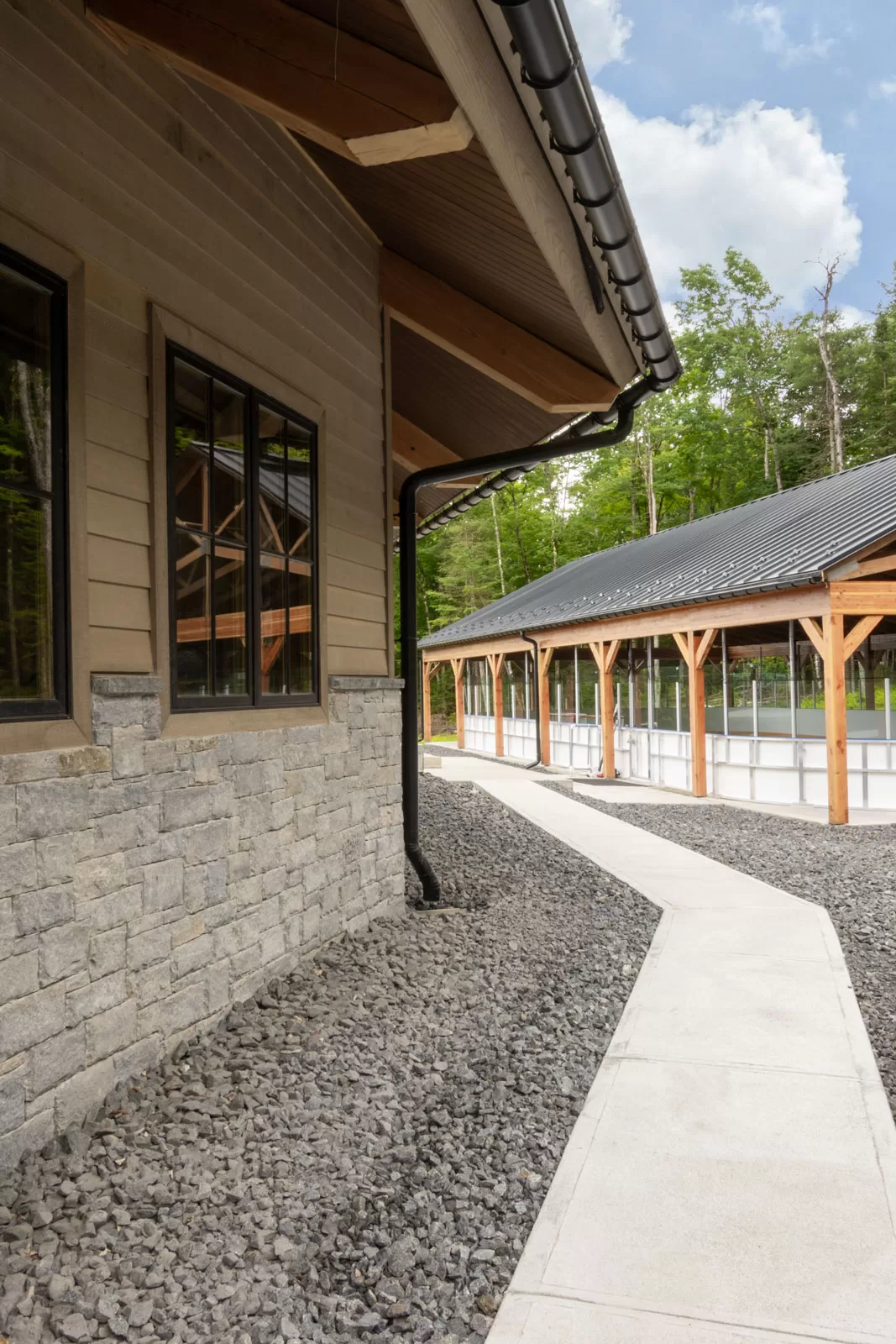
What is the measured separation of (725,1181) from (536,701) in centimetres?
1707

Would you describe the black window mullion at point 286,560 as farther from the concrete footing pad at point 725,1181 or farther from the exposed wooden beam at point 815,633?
the exposed wooden beam at point 815,633

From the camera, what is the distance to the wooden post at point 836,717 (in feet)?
32.8

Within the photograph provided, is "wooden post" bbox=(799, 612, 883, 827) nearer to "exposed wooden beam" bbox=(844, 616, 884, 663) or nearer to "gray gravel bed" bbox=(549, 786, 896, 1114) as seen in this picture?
"exposed wooden beam" bbox=(844, 616, 884, 663)

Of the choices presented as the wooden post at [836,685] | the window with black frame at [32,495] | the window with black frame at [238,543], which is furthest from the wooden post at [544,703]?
the window with black frame at [32,495]

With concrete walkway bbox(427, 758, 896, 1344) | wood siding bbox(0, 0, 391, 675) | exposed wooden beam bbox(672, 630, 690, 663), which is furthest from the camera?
exposed wooden beam bbox(672, 630, 690, 663)

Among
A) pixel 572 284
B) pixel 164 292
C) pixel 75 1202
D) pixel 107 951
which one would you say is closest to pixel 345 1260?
pixel 75 1202

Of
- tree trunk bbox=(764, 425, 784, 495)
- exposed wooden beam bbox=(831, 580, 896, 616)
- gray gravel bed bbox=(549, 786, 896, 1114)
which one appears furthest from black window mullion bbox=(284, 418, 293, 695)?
tree trunk bbox=(764, 425, 784, 495)

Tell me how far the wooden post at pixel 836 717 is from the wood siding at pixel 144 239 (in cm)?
659

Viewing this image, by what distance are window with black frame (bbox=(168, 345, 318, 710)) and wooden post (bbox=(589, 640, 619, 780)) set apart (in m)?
10.3

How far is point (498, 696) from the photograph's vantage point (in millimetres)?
21719

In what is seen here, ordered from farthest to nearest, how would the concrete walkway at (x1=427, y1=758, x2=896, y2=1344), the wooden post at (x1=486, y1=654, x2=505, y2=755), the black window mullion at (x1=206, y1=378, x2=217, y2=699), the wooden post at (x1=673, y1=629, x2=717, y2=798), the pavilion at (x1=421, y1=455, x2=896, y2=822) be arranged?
the wooden post at (x1=486, y1=654, x2=505, y2=755) → the wooden post at (x1=673, y1=629, x2=717, y2=798) → the pavilion at (x1=421, y1=455, x2=896, y2=822) → the black window mullion at (x1=206, y1=378, x2=217, y2=699) → the concrete walkway at (x1=427, y1=758, x2=896, y2=1344)

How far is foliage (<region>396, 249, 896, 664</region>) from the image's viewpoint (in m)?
32.8

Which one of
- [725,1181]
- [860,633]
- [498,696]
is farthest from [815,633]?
[498,696]

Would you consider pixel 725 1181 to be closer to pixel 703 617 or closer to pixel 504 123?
pixel 504 123
